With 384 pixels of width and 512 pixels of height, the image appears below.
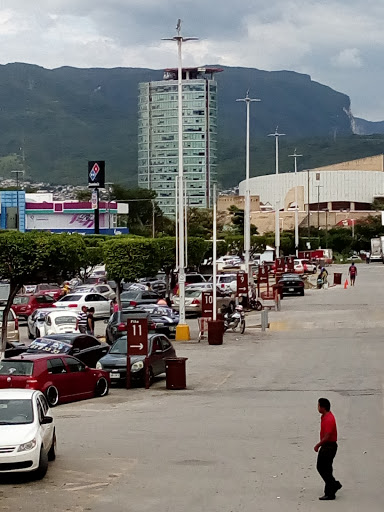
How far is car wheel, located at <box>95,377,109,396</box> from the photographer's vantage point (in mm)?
25828

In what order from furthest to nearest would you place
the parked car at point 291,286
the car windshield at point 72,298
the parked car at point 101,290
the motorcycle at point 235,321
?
the parked car at point 291,286, the parked car at point 101,290, the car windshield at point 72,298, the motorcycle at point 235,321

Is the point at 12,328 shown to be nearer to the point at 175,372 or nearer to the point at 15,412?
the point at 175,372

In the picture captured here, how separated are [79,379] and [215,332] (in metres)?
14.2

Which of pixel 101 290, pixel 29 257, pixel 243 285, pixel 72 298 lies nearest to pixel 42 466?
pixel 29 257

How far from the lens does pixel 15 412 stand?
52.0 feet

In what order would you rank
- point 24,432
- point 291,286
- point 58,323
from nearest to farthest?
point 24,432
point 58,323
point 291,286

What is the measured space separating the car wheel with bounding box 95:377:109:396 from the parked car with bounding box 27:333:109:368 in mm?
2374

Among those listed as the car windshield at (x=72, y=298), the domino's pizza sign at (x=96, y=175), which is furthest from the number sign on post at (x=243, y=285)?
the domino's pizza sign at (x=96, y=175)

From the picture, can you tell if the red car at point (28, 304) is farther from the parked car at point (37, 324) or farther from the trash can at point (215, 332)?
the trash can at point (215, 332)

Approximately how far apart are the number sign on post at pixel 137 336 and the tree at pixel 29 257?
8780mm

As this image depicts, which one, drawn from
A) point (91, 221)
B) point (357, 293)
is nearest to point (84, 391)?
point (357, 293)

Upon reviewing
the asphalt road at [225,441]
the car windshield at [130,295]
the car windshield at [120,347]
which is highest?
the car windshield at [130,295]

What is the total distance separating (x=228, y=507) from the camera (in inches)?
539

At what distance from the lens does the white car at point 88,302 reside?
50188 millimetres
